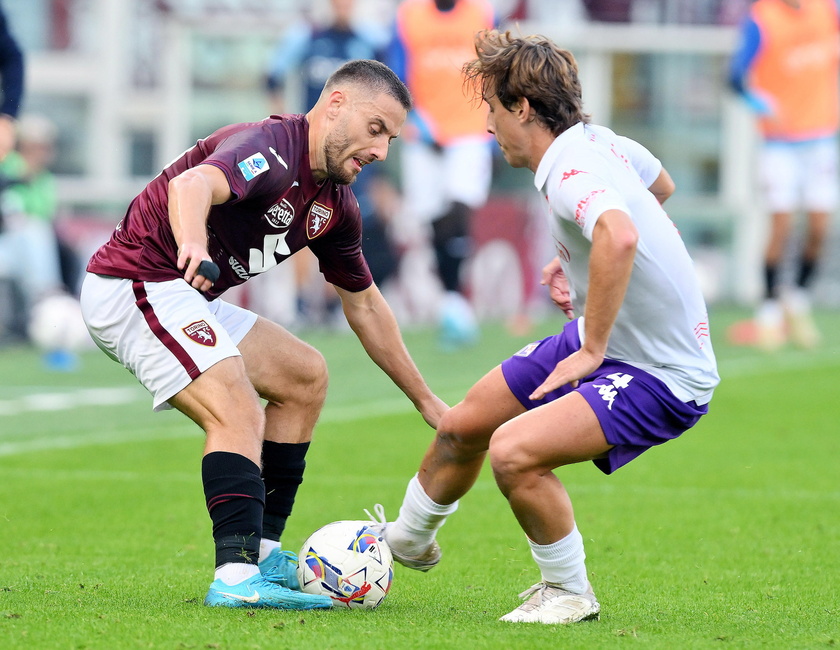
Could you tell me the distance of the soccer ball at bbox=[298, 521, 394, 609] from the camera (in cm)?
433

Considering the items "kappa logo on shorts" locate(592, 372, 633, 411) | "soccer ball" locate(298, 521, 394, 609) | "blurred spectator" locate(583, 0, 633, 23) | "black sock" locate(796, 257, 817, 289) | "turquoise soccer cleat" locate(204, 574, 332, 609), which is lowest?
"black sock" locate(796, 257, 817, 289)

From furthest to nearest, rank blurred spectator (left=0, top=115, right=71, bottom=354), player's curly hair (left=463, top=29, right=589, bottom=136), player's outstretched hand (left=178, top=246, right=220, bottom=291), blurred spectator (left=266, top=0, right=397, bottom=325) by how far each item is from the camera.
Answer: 1. blurred spectator (left=266, top=0, right=397, bottom=325)
2. blurred spectator (left=0, top=115, right=71, bottom=354)
3. player's curly hair (left=463, top=29, right=589, bottom=136)
4. player's outstretched hand (left=178, top=246, right=220, bottom=291)

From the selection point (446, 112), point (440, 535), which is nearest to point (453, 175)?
point (446, 112)

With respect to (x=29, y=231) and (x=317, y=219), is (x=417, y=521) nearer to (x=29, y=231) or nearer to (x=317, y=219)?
(x=317, y=219)

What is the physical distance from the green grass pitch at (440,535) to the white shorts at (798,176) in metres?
2.88

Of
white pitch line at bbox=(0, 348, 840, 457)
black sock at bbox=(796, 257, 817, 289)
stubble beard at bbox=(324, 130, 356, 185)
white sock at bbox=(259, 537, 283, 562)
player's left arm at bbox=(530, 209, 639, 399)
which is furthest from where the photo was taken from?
black sock at bbox=(796, 257, 817, 289)

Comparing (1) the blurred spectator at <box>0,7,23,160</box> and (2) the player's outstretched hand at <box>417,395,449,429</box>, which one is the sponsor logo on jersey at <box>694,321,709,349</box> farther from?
(1) the blurred spectator at <box>0,7,23,160</box>

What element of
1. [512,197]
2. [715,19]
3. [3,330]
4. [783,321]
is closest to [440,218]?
[783,321]

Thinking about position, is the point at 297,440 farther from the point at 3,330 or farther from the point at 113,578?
the point at 3,330

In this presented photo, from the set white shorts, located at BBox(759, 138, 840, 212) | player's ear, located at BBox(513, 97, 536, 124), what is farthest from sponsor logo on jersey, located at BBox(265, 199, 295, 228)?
white shorts, located at BBox(759, 138, 840, 212)

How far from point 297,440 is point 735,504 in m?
2.41

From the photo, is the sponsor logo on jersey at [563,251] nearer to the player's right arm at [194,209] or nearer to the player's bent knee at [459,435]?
the player's bent knee at [459,435]

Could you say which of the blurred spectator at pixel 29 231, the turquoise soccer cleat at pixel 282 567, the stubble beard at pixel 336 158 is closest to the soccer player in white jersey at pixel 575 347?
the stubble beard at pixel 336 158

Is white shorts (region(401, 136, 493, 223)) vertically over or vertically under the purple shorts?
under
